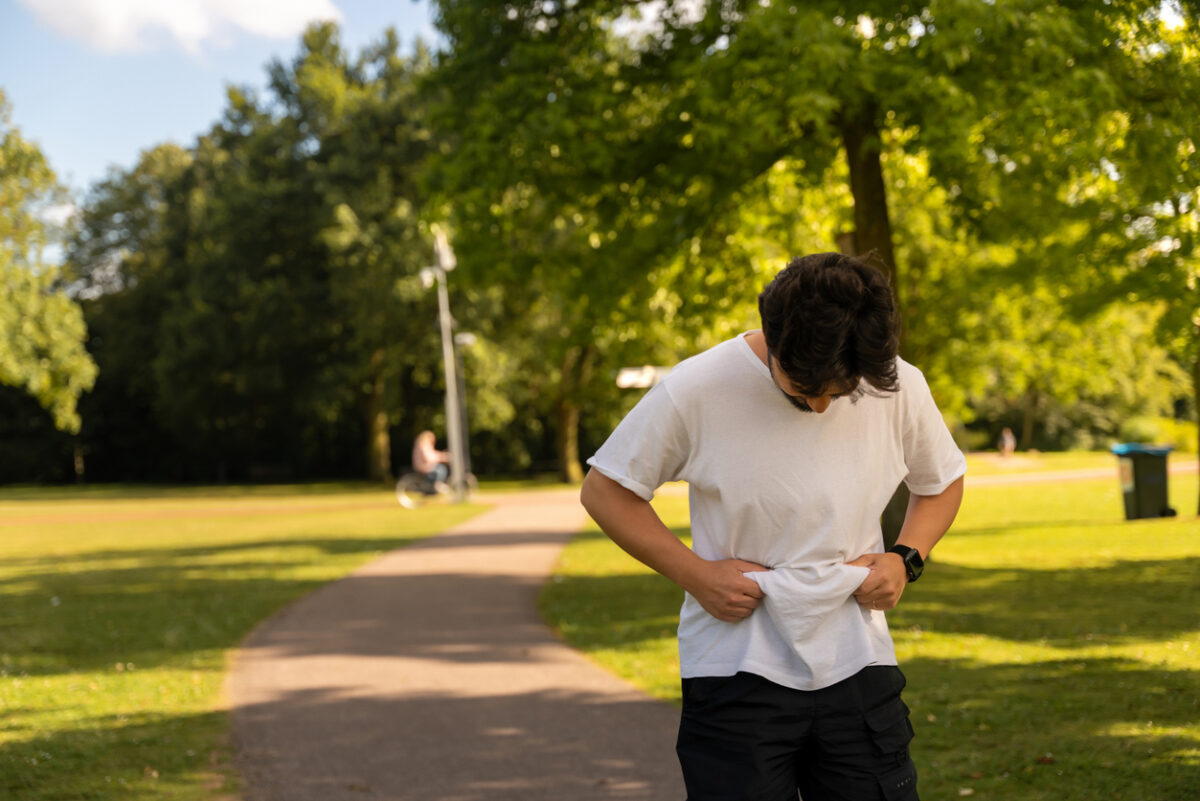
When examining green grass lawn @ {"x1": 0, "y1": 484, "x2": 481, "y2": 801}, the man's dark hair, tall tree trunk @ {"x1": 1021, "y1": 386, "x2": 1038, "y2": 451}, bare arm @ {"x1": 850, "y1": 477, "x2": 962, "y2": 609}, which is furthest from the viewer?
tall tree trunk @ {"x1": 1021, "y1": 386, "x2": 1038, "y2": 451}

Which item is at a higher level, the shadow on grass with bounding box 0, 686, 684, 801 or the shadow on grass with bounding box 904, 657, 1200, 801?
the shadow on grass with bounding box 0, 686, 684, 801

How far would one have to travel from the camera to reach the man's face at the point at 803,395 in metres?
2.17

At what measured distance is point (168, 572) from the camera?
14.4 meters

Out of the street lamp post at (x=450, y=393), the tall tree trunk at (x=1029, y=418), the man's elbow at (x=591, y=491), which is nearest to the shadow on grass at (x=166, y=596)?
the man's elbow at (x=591, y=491)

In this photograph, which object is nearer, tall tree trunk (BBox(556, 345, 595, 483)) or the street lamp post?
the street lamp post

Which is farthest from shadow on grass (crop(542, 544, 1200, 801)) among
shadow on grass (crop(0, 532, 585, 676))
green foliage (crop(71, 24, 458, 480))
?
green foliage (crop(71, 24, 458, 480))

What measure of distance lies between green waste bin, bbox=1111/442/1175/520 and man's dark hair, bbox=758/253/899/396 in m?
15.1

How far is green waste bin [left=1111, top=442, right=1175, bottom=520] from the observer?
51.8 ft

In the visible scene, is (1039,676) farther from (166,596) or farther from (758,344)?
(166,596)

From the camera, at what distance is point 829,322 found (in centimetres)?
207

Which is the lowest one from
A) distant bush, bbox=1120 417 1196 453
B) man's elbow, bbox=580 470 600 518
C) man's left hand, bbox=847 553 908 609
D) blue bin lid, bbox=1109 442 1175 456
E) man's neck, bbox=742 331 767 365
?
distant bush, bbox=1120 417 1196 453

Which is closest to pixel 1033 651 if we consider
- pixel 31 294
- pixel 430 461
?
pixel 430 461

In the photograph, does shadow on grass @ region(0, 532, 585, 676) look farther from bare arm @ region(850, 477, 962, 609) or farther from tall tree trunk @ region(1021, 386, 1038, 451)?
tall tree trunk @ region(1021, 386, 1038, 451)

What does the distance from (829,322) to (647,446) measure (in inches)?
19.5
